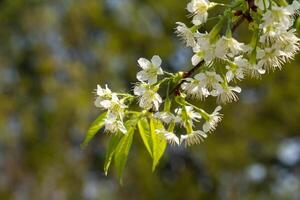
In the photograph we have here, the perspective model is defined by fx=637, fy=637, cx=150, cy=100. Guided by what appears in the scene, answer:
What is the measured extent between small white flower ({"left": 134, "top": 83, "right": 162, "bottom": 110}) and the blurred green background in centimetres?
781

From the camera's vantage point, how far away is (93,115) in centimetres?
939

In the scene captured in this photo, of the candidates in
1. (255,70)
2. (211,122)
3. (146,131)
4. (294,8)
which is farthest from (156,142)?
(294,8)

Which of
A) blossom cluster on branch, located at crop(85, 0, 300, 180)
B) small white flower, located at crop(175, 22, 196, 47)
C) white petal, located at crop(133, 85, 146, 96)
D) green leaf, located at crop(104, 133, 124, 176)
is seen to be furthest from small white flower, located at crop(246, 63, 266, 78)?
green leaf, located at crop(104, 133, 124, 176)

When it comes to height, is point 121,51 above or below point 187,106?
below

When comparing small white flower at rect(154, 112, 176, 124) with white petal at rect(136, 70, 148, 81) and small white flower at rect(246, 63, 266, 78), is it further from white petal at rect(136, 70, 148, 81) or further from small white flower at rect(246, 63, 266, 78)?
small white flower at rect(246, 63, 266, 78)

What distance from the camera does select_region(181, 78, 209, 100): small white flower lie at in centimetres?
126

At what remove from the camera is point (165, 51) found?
9.13 meters

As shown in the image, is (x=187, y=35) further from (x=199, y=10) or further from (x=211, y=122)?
(x=211, y=122)

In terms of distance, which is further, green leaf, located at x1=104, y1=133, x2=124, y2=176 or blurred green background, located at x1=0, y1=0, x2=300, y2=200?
blurred green background, located at x1=0, y1=0, x2=300, y2=200

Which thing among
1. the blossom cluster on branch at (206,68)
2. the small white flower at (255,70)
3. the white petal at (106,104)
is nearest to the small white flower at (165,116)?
the blossom cluster on branch at (206,68)

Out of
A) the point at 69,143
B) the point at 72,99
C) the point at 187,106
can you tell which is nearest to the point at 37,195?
the point at 69,143

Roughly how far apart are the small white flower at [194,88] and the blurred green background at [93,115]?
7854 mm

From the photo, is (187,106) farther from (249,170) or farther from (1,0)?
(1,0)

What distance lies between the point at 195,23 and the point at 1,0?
9556mm
